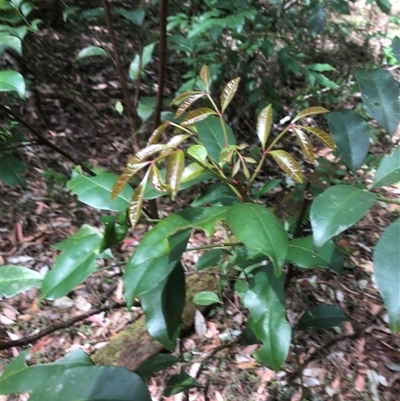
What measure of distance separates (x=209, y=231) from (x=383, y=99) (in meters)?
0.44

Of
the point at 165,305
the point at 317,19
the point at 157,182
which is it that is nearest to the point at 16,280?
the point at 165,305

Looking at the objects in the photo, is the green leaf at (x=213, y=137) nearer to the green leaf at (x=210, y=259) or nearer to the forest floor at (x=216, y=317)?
the green leaf at (x=210, y=259)

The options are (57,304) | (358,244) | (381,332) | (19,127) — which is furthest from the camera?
(19,127)

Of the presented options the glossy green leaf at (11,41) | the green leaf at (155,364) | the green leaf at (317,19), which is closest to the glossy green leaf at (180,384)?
the green leaf at (155,364)

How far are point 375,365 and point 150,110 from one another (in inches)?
52.0

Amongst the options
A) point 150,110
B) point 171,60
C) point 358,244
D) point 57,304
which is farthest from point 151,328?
point 171,60

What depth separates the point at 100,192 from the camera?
777mm

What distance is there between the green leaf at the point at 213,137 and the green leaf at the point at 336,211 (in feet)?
1.06

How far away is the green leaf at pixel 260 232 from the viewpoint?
0.48 m

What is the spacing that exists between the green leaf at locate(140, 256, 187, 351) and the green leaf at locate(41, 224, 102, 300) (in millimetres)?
124

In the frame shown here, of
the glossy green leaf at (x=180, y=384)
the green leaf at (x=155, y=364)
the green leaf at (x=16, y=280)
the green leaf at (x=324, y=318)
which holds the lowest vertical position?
the glossy green leaf at (x=180, y=384)

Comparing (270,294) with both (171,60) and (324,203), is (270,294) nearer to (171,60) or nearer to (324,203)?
(324,203)

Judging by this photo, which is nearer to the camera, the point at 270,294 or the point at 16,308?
the point at 270,294

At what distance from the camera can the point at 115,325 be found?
172 centimetres
